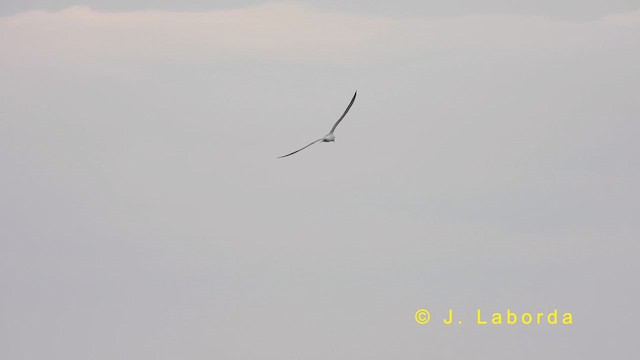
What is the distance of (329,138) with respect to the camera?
200ft
